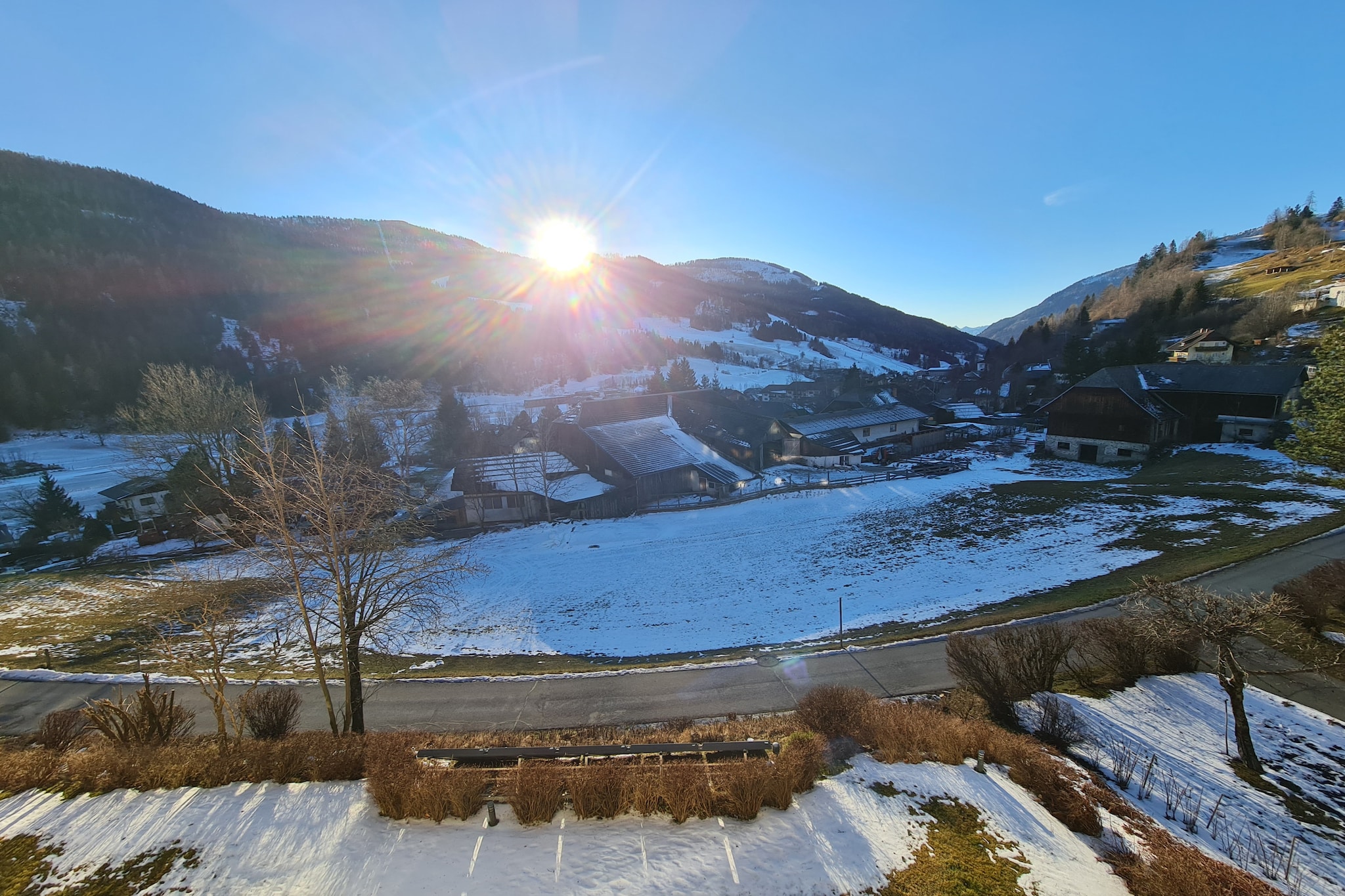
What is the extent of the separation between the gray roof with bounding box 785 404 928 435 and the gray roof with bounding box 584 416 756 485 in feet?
31.1

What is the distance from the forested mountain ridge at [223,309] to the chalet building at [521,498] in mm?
56828

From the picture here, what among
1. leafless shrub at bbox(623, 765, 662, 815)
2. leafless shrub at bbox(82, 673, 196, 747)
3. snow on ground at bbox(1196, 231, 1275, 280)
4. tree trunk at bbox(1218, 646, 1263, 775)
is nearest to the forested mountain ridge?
leafless shrub at bbox(82, 673, 196, 747)

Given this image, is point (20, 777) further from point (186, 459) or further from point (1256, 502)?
point (1256, 502)

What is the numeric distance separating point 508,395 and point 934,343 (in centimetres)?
16155

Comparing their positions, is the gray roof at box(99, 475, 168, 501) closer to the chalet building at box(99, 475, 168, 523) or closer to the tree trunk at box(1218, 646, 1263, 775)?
the chalet building at box(99, 475, 168, 523)

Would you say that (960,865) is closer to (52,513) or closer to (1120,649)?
(1120,649)

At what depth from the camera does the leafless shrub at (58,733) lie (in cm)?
1020

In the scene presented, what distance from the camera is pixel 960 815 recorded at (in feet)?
23.9

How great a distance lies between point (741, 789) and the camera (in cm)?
695

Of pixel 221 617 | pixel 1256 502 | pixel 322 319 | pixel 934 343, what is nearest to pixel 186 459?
pixel 221 617

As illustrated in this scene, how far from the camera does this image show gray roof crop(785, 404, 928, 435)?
49719 millimetres

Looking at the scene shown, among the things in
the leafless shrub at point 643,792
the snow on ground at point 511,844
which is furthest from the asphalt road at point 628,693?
Result: the snow on ground at point 511,844

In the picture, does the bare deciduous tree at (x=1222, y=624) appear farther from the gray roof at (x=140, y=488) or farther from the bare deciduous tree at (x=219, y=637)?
the gray roof at (x=140, y=488)

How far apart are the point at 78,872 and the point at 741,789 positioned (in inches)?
335
